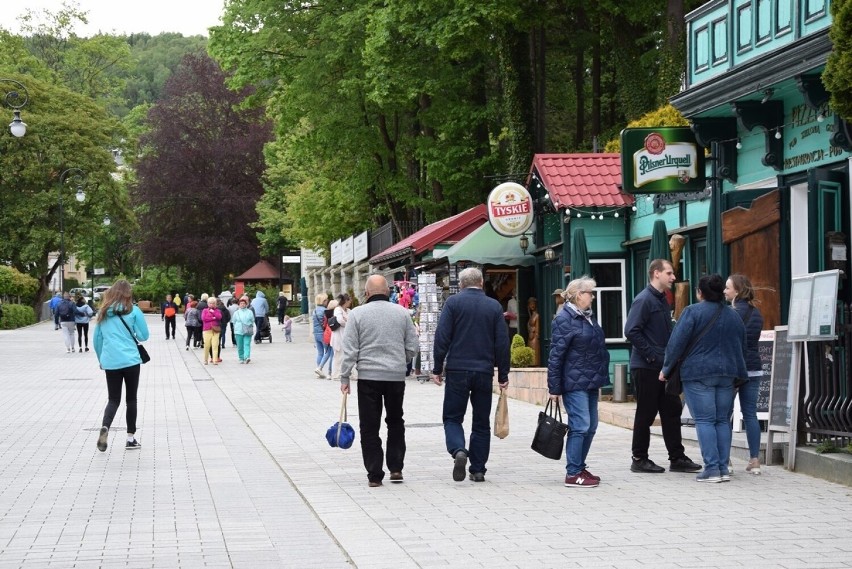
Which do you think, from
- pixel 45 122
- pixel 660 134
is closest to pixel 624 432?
pixel 660 134

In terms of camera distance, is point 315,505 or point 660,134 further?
point 660,134

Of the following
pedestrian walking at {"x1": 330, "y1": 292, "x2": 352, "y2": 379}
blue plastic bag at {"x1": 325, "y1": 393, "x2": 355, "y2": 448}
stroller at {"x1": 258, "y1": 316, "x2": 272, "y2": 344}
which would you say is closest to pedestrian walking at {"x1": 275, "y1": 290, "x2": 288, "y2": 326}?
stroller at {"x1": 258, "y1": 316, "x2": 272, "y2": 344}

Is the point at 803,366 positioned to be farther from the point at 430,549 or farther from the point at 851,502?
the point at 430,549

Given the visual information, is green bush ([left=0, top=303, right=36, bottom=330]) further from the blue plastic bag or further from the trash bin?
the blue plastic bag

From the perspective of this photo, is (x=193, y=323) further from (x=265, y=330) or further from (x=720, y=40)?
(x=720, y=40)

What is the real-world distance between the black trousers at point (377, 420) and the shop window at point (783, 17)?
6.22 meters

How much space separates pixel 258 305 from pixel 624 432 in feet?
96.4

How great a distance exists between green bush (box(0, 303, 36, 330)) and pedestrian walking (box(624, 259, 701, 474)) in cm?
4991

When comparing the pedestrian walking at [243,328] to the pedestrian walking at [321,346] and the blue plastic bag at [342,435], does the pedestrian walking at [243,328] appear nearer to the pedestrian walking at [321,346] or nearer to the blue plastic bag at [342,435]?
the pedestrian walking at [321,346]

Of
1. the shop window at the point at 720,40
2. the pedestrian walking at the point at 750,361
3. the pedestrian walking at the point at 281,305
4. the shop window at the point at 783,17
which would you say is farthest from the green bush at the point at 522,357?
the pedestrian walking at the point at 281,305

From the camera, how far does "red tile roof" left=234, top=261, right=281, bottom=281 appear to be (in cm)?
7912

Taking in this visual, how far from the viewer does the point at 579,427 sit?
35.2 ft

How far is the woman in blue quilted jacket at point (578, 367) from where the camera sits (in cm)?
1073

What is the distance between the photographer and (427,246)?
1133 inches
